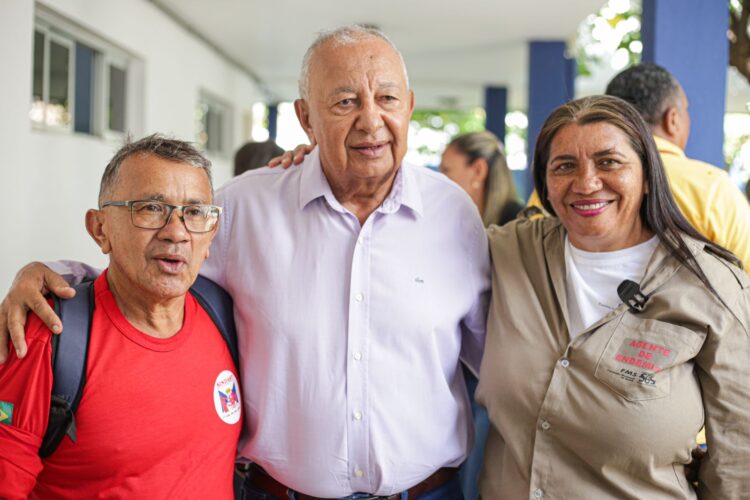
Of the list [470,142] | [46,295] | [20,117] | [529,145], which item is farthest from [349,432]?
[529,145]

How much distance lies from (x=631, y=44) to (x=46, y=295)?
5261 mm

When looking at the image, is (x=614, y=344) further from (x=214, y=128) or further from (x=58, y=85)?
(x=214, y=128)

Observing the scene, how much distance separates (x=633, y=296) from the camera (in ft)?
5.99

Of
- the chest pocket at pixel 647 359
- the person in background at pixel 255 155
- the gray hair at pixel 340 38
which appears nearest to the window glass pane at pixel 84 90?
the person in background at pixel 255 155

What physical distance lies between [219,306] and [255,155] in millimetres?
2263

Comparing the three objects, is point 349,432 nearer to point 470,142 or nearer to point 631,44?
point 470,142

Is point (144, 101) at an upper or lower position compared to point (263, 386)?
upper

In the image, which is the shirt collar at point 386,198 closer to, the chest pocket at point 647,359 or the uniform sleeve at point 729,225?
the chest pocket at point 647,359

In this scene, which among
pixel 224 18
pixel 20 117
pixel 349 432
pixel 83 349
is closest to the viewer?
pixel 83 349

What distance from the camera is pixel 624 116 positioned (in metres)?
1.92

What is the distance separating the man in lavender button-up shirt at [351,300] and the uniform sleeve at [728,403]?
0.65 m

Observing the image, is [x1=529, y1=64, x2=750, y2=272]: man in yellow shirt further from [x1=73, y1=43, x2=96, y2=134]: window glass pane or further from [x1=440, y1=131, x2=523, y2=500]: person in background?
[x1=73, y1=43, x2=96, y2=134]: window glass pane

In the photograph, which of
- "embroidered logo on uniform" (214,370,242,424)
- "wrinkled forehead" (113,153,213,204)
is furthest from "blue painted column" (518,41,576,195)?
"wrinkled forehead" (113,153,213,204)

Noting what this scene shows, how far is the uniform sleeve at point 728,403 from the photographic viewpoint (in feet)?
5.67
